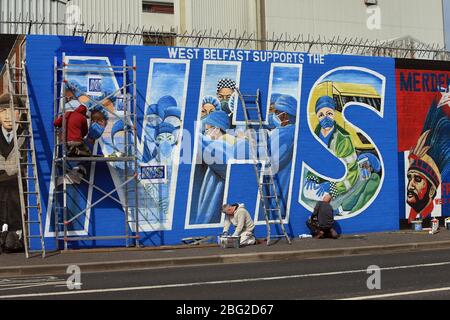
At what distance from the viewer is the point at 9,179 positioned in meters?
16.0

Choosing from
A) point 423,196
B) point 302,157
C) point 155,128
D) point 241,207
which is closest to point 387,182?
point 423,196

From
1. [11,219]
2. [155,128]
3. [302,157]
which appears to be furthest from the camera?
[302,157]

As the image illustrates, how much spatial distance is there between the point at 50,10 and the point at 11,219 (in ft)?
26.4

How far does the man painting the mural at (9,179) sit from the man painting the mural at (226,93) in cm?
528

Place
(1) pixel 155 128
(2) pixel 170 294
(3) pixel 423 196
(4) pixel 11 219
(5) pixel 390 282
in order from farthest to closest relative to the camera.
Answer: (3) pixel 423 196 < (1) pixel 155 128 < (4) pixel 11 219 < (5) pixel 390 282 < (2) pixel 170 294

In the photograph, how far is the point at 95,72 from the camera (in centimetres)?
1656

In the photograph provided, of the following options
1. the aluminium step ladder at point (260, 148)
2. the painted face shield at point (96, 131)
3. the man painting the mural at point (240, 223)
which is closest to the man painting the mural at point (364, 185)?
the aluminium step ladder at point (260, 148)

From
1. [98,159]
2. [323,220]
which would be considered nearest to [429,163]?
[323,220]

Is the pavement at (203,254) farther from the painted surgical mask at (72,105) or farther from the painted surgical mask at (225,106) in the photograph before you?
the painted surgical mask at (225,106)

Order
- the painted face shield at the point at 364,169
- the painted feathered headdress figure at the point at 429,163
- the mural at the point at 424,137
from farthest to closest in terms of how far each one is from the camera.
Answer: the painted feathered headdress figure at the point at 429,163, the mural at the point at 424,137, the painted face shield at the point at 364,169

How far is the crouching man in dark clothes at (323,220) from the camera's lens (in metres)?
17.7

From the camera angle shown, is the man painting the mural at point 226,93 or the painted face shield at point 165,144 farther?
the man painting the mural at point 226,93

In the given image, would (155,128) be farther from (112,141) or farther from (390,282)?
(390,282)

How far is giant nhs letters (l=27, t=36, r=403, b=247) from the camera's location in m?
16.4
